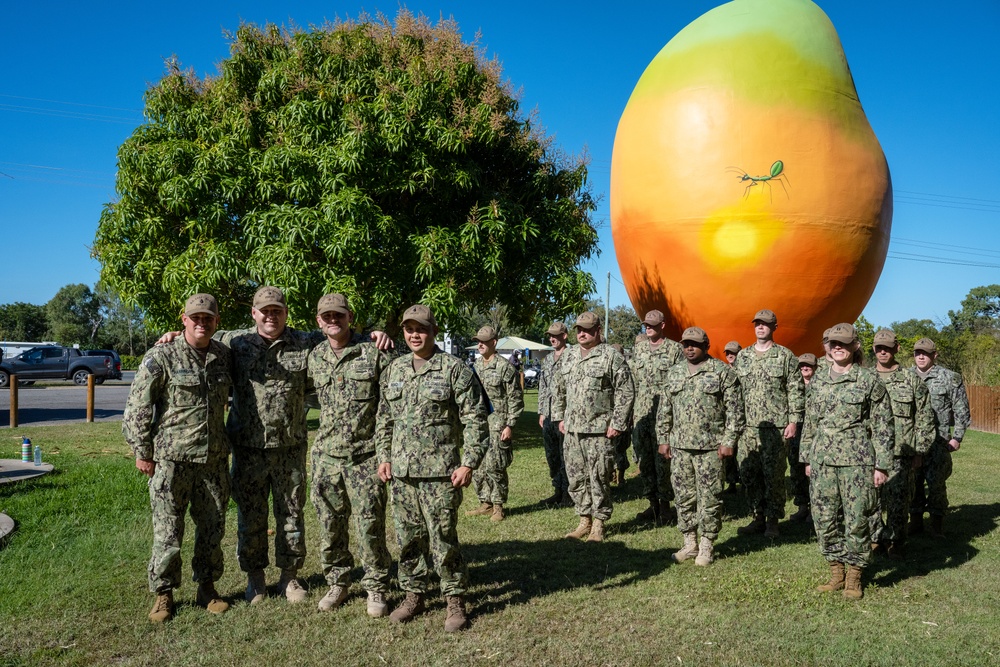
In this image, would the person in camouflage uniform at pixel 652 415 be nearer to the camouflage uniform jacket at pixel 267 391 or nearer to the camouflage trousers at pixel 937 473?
the camouflage trousers at pixel 937 473

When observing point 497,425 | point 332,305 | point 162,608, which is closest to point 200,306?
point 332,305

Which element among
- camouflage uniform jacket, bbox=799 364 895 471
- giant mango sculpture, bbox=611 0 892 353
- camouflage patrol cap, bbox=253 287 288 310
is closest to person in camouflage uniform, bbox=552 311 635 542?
camouflage uniform jacket, bbox=799 364 895 471

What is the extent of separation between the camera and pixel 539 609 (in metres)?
4.73

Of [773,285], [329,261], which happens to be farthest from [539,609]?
[329,261]

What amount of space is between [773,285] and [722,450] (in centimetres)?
383

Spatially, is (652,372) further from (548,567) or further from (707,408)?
(548,567)

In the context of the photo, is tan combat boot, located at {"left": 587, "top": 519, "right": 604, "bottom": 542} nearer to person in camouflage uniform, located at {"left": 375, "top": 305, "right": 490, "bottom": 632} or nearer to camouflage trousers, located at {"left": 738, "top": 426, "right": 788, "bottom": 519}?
camouflage trousers, located at {"left": 738, "top": 426, "right": 788, "bottom": 519}

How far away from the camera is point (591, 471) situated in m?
6.40

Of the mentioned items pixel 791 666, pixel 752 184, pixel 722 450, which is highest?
pixel 752 184

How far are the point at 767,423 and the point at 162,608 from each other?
5360 millimetres

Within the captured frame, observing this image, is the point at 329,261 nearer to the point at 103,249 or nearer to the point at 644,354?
the point at 103,249

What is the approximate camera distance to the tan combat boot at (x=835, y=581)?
5.12 meters

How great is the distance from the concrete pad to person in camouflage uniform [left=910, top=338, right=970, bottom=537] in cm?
956

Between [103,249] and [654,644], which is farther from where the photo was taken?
[103,249]
